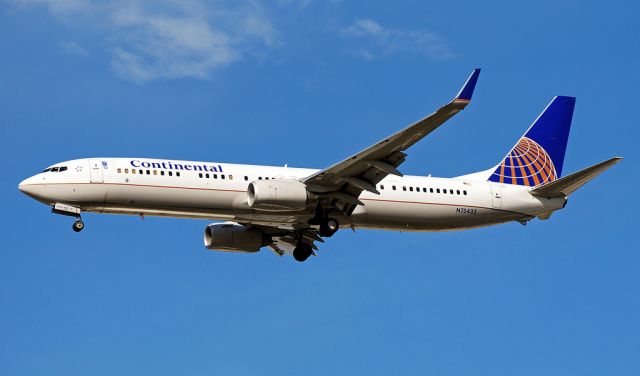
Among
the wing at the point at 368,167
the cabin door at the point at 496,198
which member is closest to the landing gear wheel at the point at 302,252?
the wing at the point at 368,167

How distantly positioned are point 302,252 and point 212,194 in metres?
7.65

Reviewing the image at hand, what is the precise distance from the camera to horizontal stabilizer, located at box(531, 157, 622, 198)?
160 ft

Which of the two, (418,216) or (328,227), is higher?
(418,216)

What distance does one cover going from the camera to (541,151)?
5941cm

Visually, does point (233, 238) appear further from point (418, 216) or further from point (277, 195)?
point (418, 216)

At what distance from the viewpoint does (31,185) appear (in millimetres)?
49938

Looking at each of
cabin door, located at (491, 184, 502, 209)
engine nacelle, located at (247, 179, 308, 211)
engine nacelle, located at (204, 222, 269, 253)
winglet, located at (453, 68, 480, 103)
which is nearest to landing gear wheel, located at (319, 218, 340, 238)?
engine nacelle, located at (247, 179, 308, 211)

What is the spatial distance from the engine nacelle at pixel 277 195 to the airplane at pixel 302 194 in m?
0.04

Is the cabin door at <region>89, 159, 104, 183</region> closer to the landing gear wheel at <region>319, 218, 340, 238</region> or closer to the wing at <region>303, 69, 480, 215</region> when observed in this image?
the wing at <region>303, 69, 480, 215</region>

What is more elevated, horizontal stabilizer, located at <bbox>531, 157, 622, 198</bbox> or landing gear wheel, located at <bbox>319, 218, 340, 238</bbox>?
horizontal stabilizer, located at <bbox>531, 157, 622, 198</bbox>

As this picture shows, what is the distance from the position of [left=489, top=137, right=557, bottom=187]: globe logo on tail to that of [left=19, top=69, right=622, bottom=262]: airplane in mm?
80

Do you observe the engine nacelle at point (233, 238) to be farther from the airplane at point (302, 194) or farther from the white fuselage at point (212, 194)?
the white fuselage at point (212, 194)

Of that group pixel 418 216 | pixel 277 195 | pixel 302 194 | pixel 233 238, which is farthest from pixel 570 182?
pixel 233 238

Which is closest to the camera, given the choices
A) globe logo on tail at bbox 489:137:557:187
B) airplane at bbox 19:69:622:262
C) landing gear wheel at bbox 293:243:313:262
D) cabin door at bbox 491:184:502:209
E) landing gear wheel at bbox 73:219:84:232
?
airplane at bbox 19:69:622:262
